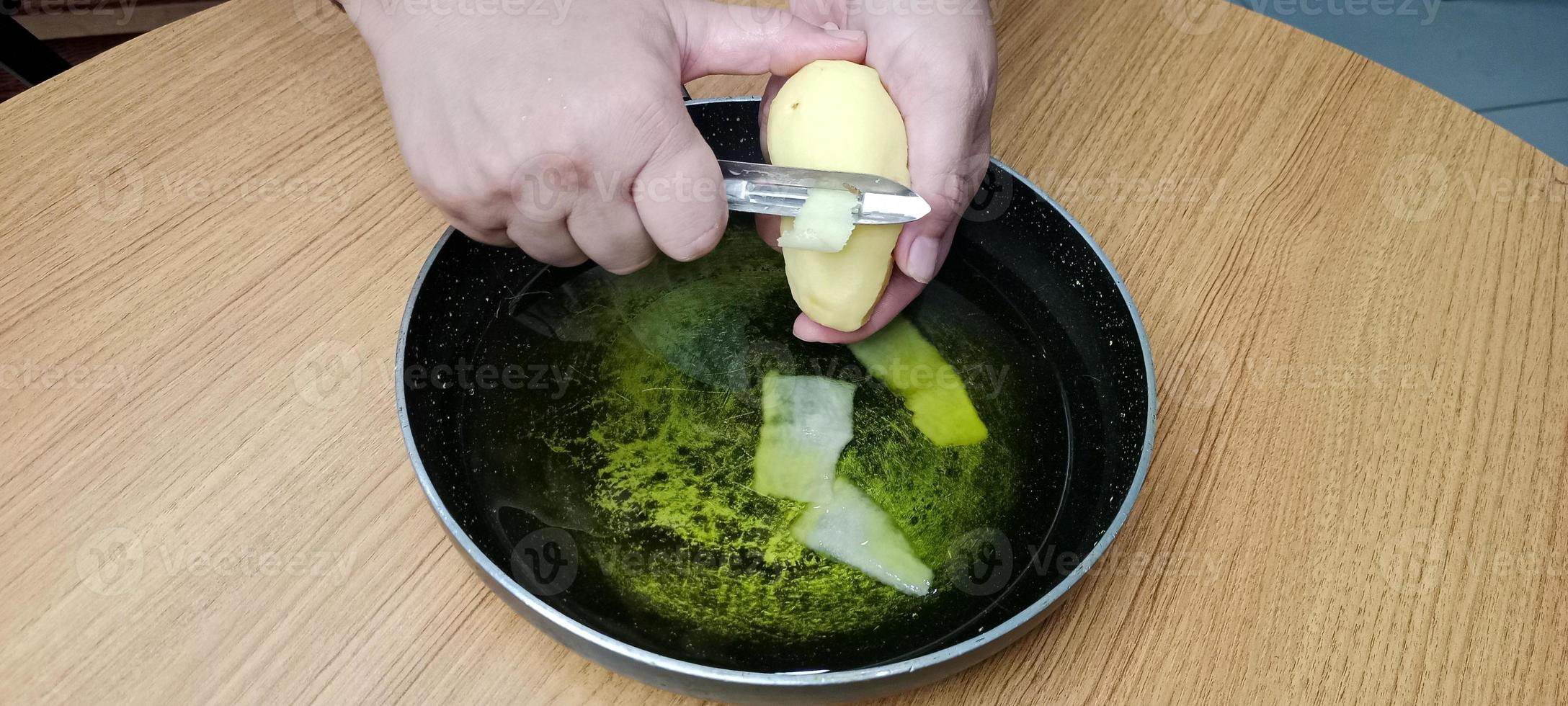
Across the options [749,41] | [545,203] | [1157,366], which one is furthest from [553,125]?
[1157,366]

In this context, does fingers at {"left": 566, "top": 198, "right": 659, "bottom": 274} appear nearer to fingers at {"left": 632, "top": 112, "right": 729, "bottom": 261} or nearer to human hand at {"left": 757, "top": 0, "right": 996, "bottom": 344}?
fingers at {"left": 632, "top": 112, "right": 729, "bottom": 261}

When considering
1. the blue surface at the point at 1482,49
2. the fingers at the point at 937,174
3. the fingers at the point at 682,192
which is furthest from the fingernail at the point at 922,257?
the blue surface at the point at 1482,49

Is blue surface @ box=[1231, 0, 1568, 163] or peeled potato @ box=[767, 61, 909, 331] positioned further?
blue surface @ box=[1231, 0, 1568, 163]

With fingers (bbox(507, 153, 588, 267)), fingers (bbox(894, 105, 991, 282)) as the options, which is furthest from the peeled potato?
fingers (bbox(507, 153, 588, 267))

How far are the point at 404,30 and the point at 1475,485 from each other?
75 cm

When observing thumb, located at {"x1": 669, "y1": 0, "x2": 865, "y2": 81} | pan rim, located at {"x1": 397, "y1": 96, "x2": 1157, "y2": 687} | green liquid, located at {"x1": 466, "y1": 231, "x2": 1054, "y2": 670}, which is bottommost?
green liquid, located at {"x1": 466, "y1": 231, "x2": 1054, "y2": 670}

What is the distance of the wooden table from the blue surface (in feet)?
1.43

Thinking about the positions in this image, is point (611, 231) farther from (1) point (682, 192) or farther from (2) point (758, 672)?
(2) point (758, 672)

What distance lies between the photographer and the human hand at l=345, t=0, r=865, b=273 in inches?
20.5

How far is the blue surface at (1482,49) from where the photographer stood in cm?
117

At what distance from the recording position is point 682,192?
546 millimetres

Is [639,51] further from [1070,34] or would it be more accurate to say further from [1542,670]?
[1542,670]

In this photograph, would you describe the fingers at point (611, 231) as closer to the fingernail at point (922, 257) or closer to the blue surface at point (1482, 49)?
the fingernail at point (922, 257)

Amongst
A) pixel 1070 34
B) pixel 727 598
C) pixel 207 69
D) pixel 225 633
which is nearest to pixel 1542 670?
pixel 727 598
